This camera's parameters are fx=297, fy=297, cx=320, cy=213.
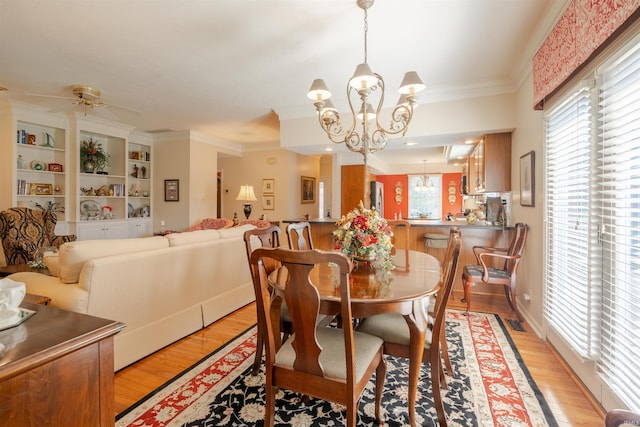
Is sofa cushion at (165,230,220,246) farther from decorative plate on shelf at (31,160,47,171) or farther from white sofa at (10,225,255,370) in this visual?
decorative plate on shelf at (31,160,47,171)

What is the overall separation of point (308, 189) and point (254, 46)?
16.1 feet

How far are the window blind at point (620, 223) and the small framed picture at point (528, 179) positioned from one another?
3.58 feet

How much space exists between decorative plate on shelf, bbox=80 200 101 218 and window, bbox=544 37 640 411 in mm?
6558

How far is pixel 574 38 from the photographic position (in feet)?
6.12

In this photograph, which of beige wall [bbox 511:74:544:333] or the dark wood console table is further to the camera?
beige wall [bbox 511:74:544:333]

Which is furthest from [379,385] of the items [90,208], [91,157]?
[91,157]

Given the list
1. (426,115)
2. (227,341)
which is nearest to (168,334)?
(227,341)

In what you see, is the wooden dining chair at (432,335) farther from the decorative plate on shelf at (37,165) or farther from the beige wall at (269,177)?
the decorative plate on shelf at (37,165)

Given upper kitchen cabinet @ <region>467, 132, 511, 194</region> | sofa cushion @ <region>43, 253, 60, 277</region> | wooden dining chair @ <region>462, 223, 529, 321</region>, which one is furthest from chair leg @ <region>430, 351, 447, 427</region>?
upper kitchen cabinet @ <region>467, 132, 511, 194</region>

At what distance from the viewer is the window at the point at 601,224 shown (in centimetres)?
149

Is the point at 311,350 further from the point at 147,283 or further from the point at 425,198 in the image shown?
the point at 425,198

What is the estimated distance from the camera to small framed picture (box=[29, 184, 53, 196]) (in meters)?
4.55

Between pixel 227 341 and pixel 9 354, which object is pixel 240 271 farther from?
pixel 9 354

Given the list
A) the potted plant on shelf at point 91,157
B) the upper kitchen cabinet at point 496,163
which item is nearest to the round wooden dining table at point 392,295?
the upper kitchen cabinet at point 496,163
